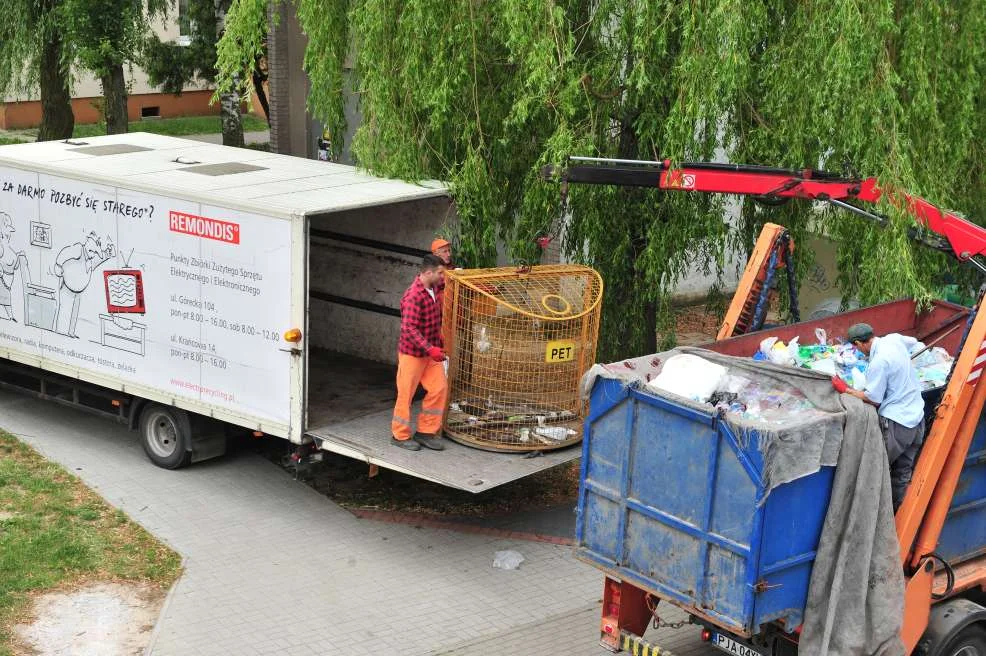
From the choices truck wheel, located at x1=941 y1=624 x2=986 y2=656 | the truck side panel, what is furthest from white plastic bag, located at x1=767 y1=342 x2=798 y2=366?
the truck side panel

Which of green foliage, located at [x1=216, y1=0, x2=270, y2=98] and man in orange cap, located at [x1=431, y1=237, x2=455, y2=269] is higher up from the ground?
green foliage, located at [x1=216, y1=0, x2=270, y2=98]

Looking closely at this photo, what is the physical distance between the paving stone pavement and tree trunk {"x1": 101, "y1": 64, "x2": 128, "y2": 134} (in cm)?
893

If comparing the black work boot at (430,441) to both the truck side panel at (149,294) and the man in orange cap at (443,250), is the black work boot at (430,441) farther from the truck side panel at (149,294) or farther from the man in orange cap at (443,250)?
the man in orange cap at (443,250)

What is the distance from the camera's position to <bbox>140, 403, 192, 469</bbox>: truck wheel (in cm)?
1113

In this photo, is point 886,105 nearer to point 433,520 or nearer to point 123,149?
point 433,520

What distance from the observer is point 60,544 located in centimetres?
960

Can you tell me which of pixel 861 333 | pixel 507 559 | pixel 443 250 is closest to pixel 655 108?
pixel 443 250

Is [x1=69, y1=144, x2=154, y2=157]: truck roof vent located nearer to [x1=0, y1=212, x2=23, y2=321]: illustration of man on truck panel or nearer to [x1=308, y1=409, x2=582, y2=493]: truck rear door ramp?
[x1=0, y1=212, x2=23, y2=321]: illustration of man on truck panel

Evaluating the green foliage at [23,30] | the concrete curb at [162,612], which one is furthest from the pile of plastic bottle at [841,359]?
the green foliage at [23,30]

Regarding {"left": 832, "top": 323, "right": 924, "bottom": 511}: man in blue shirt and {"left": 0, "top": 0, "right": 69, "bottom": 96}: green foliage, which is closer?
{"left": 832, "top": 323, "right": 924, "bottom": 511}: man in blue shirt

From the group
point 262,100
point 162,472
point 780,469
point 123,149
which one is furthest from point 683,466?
point 262,100

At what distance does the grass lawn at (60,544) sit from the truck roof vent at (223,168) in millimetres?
3103

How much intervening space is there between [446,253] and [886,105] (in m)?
3.86

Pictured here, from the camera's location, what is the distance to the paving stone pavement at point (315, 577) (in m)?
8.49
